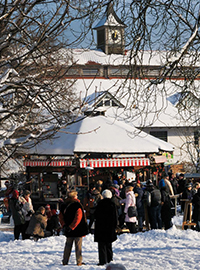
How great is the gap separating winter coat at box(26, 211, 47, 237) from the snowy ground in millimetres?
398

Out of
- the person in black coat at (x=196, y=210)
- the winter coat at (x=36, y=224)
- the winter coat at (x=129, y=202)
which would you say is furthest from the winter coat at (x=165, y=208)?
the winter coat at (x=36, y=224)

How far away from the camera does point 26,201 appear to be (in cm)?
1402

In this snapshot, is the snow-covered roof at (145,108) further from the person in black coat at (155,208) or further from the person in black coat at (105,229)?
the person in black coat at (155,208)

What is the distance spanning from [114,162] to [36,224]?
26.7 feet

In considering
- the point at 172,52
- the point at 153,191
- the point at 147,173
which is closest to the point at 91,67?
the point at 147,173

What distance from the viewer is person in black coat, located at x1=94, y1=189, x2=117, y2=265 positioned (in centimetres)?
914

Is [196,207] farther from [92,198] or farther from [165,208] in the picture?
[92,198]

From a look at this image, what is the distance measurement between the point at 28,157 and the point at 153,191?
9.38 meters

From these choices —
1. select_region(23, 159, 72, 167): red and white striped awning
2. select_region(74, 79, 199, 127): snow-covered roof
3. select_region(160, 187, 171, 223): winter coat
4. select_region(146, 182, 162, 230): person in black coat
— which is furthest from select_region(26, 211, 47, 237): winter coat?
select_region(23, 159, 72, 167): red and white striped awning

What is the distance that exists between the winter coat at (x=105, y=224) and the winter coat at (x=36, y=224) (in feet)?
13.4

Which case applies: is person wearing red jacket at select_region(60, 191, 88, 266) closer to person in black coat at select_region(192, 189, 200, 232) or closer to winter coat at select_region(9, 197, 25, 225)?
winter coat at select_region(9, 197, 25, 225)

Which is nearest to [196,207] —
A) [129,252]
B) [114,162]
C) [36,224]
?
[129,252]

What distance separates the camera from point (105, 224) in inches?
361

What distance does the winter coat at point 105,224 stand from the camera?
9133mm
